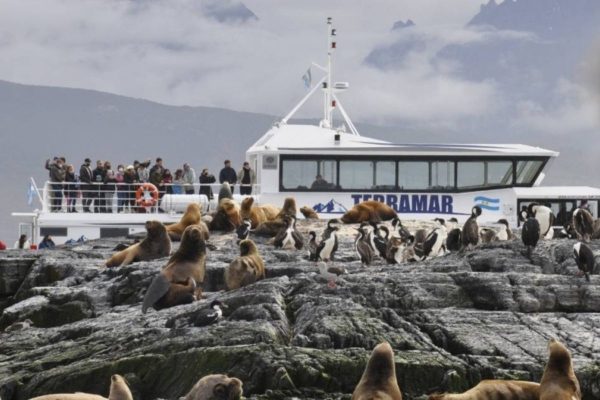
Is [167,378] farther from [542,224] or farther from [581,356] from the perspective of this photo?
[542,224]

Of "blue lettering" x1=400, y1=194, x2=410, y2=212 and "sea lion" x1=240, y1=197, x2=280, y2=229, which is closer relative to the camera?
"sea lion" x1=240, y1=197, x2=280, y2=229

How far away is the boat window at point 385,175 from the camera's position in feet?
124

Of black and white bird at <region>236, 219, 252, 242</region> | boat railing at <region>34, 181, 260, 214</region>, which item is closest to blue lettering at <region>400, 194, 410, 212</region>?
boat railing at <region>34, 181, 260, 214</region>

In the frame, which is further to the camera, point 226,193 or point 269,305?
point 226,193

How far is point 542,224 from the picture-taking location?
24359mm

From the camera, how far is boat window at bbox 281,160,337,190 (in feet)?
124

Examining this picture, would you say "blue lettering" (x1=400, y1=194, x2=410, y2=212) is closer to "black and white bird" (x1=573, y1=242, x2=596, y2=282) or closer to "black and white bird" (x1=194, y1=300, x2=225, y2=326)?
"black and white bird" (x1=573, y1=242, x2=596, y2=282)

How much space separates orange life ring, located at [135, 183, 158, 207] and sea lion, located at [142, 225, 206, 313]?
17671 mm

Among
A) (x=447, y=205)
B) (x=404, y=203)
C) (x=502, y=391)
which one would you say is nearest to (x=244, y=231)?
(x=404, y=203)

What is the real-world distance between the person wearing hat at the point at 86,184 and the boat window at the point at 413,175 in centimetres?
738

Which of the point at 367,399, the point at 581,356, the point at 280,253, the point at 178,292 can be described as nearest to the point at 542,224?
the point at 280,253

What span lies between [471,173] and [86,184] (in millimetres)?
9253

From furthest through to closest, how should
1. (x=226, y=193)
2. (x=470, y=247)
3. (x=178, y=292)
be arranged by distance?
1. (x=226, y=193)
2. (x=470, y=247)
3. (x=178, y=292)

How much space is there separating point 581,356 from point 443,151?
77.2 ft
